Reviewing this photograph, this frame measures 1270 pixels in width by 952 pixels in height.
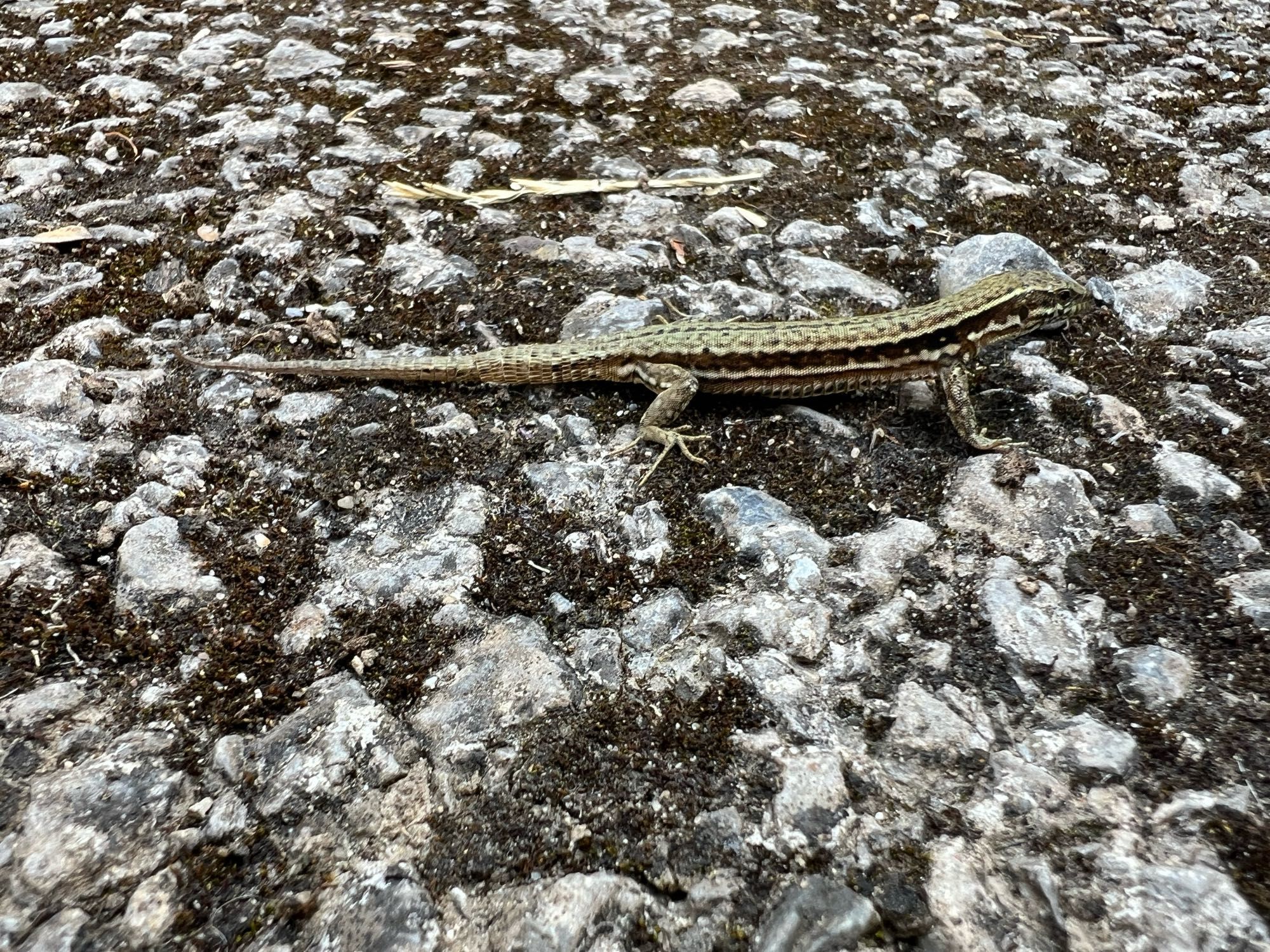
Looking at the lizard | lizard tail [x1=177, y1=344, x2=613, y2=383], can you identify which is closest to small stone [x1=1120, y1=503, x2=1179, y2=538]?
the lizard

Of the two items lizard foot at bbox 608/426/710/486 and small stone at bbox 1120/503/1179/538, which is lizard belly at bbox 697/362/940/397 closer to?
lizard foot at bbox 608/426/710/486

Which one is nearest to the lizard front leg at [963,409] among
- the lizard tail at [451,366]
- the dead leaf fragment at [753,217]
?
the dead leaf fragment at [753,217]

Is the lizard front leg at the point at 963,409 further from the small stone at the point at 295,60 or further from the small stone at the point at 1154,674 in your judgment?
the small stone at the point at 295,60

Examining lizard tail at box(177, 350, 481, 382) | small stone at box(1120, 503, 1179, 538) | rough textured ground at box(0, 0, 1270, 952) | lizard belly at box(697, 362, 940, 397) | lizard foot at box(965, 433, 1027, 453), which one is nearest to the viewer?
rough textured ground at box(0, 0, 1270, 952)

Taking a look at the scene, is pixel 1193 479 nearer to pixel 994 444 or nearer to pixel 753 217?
pixel 994 444

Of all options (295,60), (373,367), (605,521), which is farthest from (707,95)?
(605,521)

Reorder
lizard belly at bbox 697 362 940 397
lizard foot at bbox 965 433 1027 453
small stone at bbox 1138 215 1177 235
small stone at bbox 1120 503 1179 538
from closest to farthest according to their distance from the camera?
small stone at bbox 1120 503 1179 538, lizard foot at bbox 965 433 1027 453, lizard belly at bbox 697 362 940 397, small stone at bbox 1138 215 1177 235

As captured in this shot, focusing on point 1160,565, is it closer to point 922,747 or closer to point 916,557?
point 916,557
